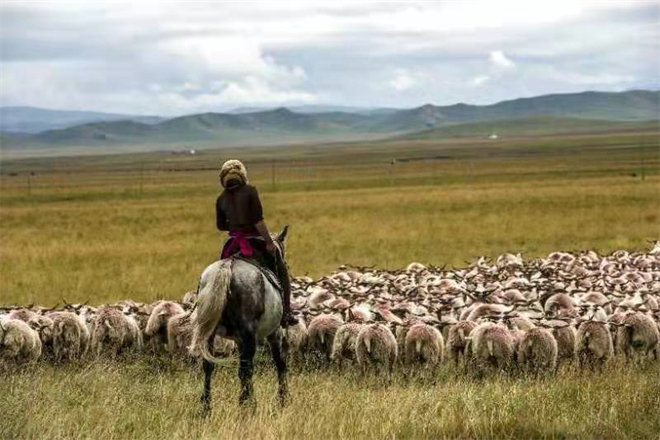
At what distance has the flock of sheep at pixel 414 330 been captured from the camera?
1130cm

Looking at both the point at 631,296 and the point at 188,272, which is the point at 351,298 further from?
the point at 188,272

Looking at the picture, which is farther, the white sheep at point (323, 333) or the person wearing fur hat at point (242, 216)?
the white sheep at point (323, 333)

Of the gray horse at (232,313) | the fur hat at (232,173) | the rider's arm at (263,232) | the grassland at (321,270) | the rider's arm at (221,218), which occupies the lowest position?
the grassland at (321,270)

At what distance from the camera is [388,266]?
82.8ft

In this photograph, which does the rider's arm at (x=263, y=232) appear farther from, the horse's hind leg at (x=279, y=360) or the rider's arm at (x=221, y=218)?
the horse's hind leg at (x=279, y=360)

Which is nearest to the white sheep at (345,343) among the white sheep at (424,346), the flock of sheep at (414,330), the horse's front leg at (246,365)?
the flock of sheep at (414,330)

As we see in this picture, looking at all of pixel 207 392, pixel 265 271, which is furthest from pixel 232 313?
pixel 207 392

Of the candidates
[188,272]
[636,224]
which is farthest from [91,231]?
[636,224]

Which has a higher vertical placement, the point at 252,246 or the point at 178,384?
the point at 252,246

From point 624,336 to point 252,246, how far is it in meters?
5.02

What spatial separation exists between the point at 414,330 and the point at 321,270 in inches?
523

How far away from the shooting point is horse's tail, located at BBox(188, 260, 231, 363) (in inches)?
358

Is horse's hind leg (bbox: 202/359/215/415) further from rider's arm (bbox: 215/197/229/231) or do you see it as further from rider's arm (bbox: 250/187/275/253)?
rider's arm (bbox: 215/197/229/231)

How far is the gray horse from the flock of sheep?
1.55 metres
